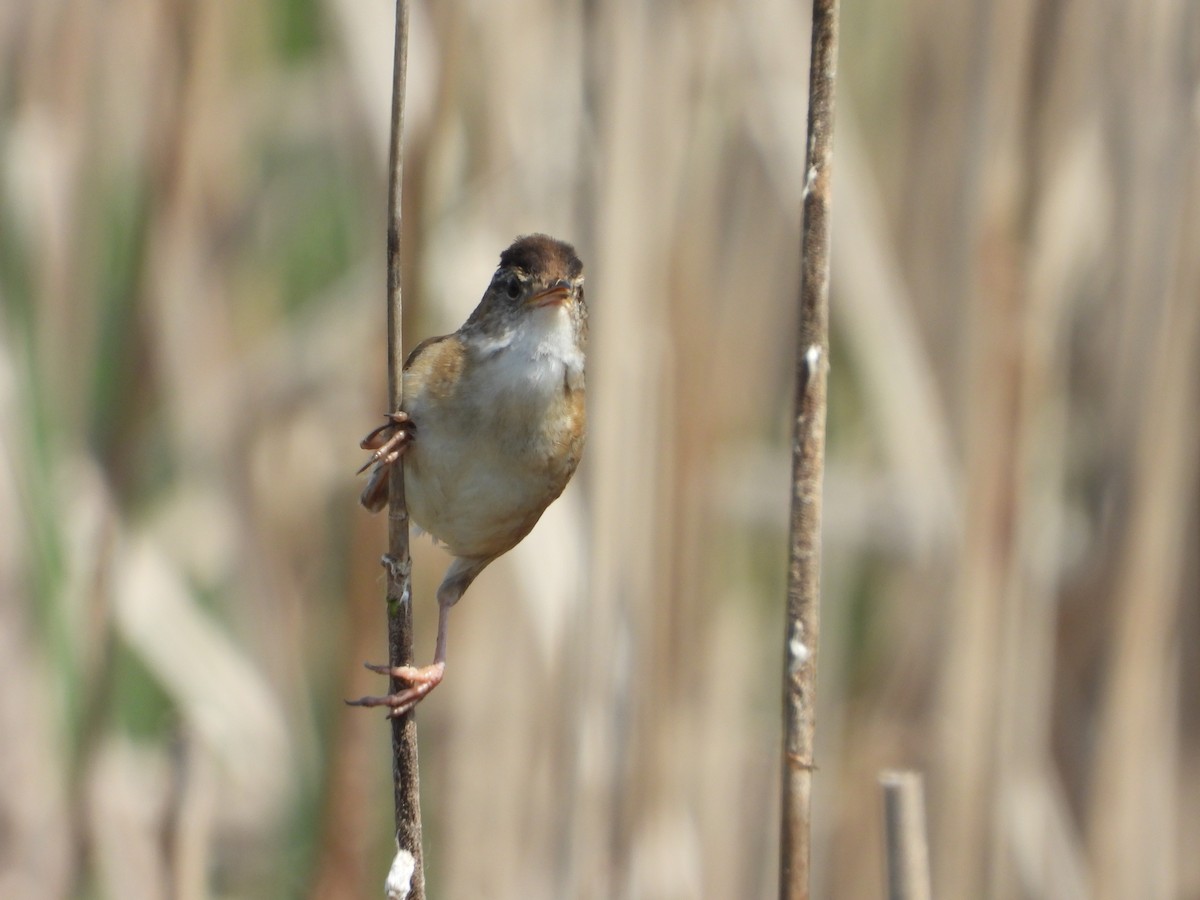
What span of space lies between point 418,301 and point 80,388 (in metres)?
1.08

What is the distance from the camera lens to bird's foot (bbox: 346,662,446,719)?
143cm

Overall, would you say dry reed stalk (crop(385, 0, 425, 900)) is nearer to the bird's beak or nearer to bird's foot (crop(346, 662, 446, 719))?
bird's foot (crop(346, 662, 446, 719))

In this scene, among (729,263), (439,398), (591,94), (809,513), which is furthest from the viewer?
(729,263)

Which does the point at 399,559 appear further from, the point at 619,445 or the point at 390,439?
the point at 619,445

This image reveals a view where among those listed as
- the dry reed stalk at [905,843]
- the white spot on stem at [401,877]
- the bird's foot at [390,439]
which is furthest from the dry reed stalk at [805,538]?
the bird's foot at [390,439]

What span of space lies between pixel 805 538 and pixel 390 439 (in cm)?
79

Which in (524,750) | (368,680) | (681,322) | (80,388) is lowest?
(524,750)

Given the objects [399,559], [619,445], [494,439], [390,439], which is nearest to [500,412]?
[494,439]

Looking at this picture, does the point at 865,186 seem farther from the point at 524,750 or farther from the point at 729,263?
the point at 524,750

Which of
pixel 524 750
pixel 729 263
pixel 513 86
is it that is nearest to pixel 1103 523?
pixel 729 263

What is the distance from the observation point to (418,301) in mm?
1873

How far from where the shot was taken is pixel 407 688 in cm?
163

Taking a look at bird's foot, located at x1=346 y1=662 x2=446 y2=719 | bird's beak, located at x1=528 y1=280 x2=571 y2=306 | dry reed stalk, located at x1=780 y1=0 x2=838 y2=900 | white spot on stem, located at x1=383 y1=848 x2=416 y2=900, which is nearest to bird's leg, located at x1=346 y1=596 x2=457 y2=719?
bird's foot, located at x1=346 y1=662 x2=446 y2=719

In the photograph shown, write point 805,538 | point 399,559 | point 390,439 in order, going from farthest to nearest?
point 390,439, point 399,559, point 805,538
